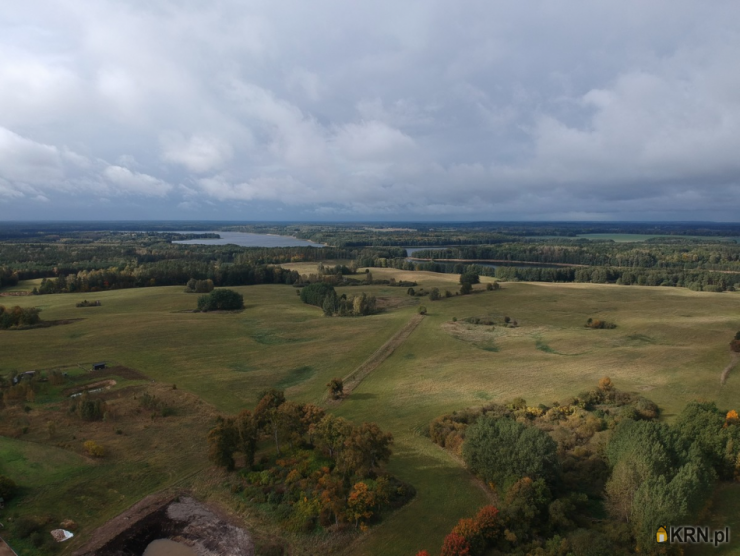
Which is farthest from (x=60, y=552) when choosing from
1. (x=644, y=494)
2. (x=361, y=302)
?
(x=361, y=302)

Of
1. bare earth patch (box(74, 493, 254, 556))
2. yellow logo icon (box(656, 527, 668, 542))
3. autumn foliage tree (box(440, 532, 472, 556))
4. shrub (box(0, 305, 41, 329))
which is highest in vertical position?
shrub (box(0, 305, 41, 329))

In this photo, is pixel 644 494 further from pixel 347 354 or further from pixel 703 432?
pixel 347 354

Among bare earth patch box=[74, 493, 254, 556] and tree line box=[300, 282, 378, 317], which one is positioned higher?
tree line box=[300, 282, 378, 317]

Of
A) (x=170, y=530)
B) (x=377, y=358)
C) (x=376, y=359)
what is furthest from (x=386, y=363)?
(x=170, y=530)

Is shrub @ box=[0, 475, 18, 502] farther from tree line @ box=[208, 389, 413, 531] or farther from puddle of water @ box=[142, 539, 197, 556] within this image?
tree line @ box=[208, 389, 413, 531]

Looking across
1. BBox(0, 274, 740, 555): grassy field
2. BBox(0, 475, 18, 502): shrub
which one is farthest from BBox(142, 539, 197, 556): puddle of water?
BBox(0, 475, 18, 502): shrub

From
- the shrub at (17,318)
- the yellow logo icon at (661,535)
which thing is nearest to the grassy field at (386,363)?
the shrub at (17,318)
